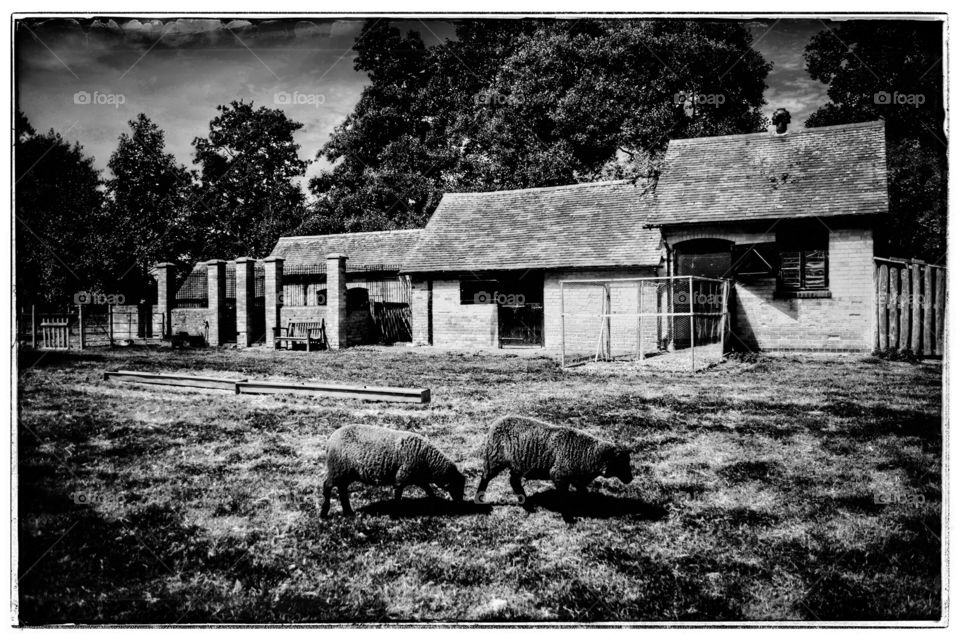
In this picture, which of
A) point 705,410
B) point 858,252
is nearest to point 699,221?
point 858,252

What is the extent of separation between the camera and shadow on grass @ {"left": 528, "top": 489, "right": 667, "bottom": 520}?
146 inches

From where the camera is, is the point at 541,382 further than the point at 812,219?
No

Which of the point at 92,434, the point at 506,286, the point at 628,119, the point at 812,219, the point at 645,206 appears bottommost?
the point at 92,434

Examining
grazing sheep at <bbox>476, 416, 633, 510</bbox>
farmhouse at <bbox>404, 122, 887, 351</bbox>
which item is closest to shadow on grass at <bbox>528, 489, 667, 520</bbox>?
grazing sheep at <bbox>476, 416, 633, 510</bbox>

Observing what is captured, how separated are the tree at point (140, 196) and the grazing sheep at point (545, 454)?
330 centimetres

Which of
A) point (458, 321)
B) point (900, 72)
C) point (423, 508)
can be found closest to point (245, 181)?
point (423, 508)

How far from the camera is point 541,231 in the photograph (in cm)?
1798

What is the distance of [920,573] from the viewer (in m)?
3.01

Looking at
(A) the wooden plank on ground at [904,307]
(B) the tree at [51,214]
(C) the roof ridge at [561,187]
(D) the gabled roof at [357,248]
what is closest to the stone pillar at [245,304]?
(D) the gabled roof at [357,248]

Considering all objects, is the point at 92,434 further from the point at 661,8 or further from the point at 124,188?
the point at 661,8

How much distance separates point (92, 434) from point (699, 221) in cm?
1377

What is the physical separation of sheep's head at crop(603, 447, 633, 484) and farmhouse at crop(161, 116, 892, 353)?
776cm

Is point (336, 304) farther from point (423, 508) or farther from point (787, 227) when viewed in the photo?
point (423, 508)

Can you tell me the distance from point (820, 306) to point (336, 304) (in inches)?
521
